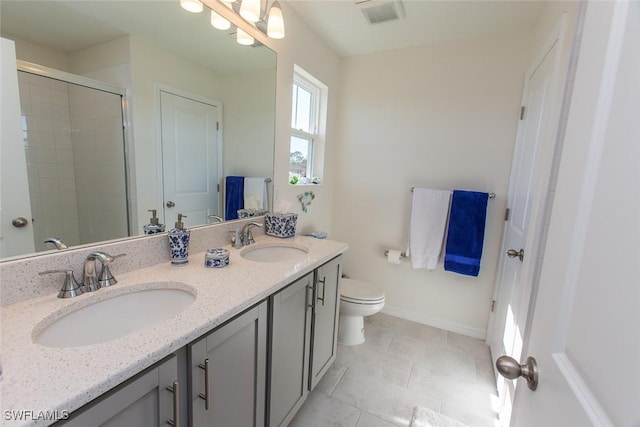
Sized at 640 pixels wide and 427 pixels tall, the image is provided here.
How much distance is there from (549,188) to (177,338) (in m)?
1.43

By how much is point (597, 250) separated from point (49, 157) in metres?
1.39

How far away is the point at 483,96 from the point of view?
6.91ft

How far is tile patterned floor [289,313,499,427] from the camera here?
1.52m

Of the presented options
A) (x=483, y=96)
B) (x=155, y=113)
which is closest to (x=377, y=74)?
(x=483, y=96)

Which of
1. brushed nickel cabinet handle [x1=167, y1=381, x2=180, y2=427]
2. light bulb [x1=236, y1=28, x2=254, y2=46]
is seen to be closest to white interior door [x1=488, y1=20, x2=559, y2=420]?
brushed nickel cabinet handle [x1=167, y1=381, x2=180, y2=427]

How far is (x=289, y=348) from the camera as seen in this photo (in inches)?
49.9

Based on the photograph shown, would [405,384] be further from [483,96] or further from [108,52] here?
[108,52]

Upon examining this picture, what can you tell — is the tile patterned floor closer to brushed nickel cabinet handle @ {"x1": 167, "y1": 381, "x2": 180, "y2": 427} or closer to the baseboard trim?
the baseboard trim

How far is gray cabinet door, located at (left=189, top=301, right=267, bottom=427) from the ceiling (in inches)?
74.6

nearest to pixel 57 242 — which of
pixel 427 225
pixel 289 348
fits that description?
pixel 289 348

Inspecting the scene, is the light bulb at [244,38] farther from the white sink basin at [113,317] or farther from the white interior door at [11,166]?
the white sink basin at [113,317]

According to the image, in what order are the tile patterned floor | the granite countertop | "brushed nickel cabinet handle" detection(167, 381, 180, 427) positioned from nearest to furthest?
1. the granite countertop
2. "brushed nickel cabinet handle" detection(167, 381, 180, 427)
3. the tile patterned floor

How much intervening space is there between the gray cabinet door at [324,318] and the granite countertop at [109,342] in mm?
346

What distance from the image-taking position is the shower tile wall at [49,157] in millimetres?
859
